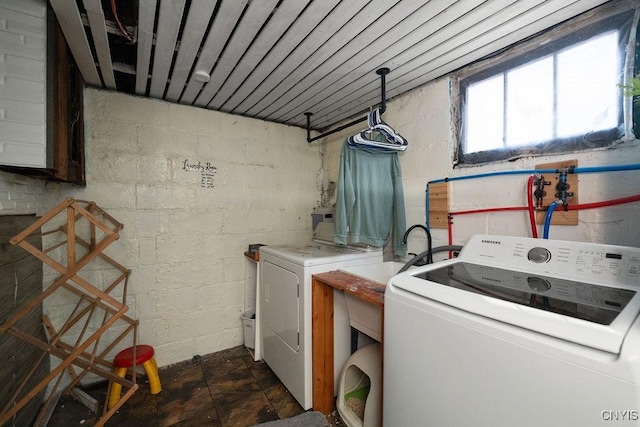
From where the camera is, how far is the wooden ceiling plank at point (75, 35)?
114 cm

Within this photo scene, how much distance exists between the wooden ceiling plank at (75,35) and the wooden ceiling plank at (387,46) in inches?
47.9

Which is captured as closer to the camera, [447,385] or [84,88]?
[447,385]

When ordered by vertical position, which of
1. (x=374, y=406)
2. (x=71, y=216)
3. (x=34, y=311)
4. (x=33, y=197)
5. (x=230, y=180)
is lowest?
(x=374, y=406)

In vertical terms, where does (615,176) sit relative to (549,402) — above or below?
above

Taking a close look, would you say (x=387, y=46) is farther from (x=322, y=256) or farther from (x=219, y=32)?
(x=322, y=256)

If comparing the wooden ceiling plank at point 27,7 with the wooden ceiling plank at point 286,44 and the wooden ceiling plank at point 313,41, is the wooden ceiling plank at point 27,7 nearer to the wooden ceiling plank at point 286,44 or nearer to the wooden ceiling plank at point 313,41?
the wooden ceiling plank at point 286,44

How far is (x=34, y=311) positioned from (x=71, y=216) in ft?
3.52

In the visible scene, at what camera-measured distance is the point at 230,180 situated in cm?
244

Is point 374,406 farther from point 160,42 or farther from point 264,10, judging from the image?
point 160,42

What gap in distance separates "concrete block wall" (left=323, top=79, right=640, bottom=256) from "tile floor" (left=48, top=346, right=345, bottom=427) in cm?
150

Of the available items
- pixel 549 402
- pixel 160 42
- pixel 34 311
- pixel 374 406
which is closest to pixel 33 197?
pixel 34 311

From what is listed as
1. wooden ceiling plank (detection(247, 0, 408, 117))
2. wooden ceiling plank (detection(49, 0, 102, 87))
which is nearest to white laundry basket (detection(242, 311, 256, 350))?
wooden ceiling plank (detection(247, 0, 408, 117))

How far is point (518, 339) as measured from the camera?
0.67 meters

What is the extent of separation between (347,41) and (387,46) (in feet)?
0.76
